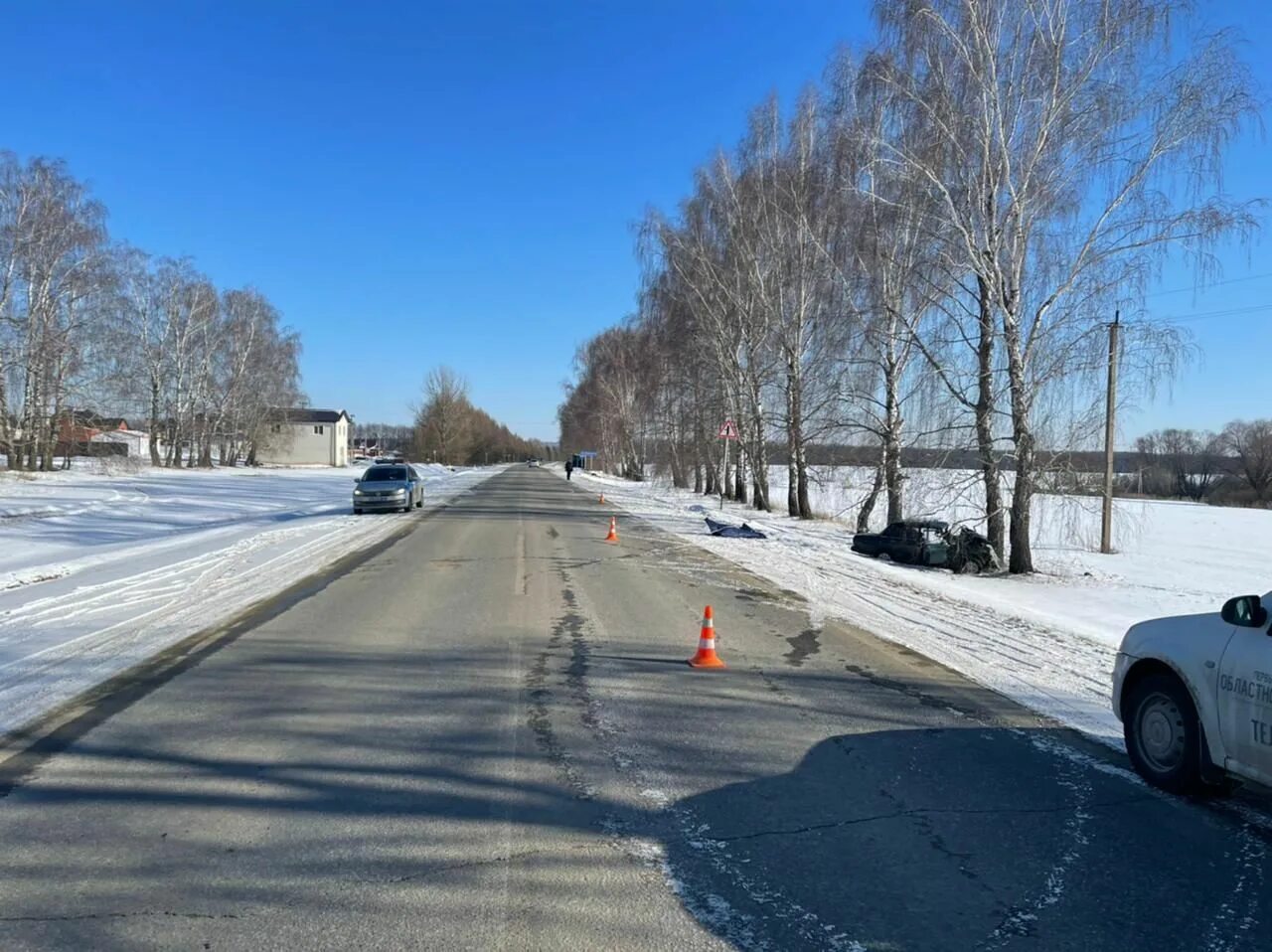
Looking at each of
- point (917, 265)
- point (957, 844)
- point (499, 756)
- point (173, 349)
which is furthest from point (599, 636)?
point (173, 349)

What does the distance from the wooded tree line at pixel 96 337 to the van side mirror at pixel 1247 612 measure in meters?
37.5

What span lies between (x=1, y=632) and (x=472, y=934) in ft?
26.6

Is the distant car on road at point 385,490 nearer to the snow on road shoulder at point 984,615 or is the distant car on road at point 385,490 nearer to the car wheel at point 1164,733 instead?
the snow on road shoulder at point 984,615

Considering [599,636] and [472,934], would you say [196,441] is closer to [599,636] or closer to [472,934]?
[599,636]

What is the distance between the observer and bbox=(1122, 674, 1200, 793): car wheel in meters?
4.87

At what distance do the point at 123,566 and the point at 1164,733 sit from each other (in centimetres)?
1487

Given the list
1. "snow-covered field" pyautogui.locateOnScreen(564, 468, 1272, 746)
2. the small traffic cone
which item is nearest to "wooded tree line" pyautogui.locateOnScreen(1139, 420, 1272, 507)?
"snow-covered field" pyautogui.locateOnScreen(564, 468, 1272, 746)

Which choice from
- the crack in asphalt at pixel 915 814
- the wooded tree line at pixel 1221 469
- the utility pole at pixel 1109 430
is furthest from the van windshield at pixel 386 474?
the wooded tree line at pixel 1221 469

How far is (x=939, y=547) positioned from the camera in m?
18.4

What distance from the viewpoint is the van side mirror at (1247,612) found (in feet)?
14.6

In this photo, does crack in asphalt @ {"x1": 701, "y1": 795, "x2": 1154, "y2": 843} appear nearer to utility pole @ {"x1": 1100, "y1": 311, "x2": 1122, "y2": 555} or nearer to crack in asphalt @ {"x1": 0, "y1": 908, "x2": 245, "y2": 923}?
crack in asphalt @ {"x1": 0, "y1": 908, "x2": 245, "y2": 923}

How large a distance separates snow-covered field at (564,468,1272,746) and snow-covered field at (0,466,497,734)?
7.67 metres

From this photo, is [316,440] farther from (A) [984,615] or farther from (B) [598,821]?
(B) [598,821]

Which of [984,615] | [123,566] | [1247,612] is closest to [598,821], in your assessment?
[1247,612]
